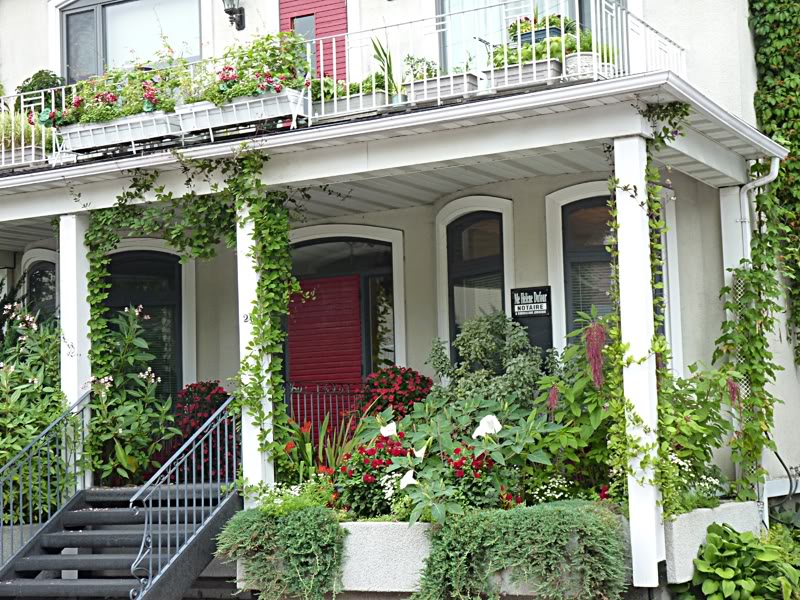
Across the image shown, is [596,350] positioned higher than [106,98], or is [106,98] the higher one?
[106,98]

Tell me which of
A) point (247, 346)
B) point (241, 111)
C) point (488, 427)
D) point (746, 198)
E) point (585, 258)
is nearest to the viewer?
point (488, 427)

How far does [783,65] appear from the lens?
33.2 feet

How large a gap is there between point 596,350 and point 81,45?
7.89 meters

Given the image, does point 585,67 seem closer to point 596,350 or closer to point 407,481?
point 596,350

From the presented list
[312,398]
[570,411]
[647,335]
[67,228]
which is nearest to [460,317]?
[312,398]

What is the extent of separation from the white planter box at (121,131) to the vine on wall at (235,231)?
0.39 metres

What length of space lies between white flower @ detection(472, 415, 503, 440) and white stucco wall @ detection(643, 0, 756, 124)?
366 centimetres

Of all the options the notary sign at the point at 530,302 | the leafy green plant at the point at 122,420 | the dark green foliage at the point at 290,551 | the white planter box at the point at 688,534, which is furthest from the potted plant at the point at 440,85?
the white planter box at the point at 688,534

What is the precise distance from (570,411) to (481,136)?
2198mm

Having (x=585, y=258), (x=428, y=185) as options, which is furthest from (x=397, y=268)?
(x=585, y=258)

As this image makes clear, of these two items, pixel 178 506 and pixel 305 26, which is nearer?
pixel 178 506

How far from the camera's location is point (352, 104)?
9.88 meters

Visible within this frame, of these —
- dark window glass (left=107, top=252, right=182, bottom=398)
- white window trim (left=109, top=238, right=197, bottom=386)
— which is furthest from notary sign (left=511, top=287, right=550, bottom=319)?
dark window glass (left=107, top=252, right=182, bottom=398)

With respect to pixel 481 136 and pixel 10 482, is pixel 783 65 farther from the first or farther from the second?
pixel 10 482
